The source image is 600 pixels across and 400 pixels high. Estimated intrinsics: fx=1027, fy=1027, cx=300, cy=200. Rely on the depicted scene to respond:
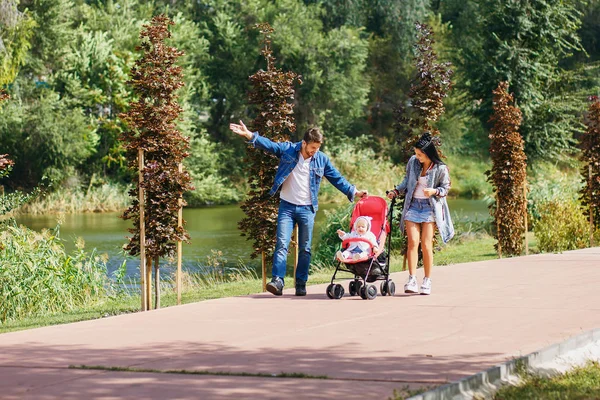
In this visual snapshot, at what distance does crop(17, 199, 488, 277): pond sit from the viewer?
79.0ft

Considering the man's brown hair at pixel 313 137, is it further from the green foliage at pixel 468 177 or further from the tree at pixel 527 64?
the green foliage at pixel 468 177

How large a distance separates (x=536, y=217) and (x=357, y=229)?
14.6 metres

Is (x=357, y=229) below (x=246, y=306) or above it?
above

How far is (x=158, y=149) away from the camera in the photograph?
12.5 m

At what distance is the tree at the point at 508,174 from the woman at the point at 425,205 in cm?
678

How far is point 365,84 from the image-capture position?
61.4 metres

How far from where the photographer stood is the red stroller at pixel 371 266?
11.8 metres

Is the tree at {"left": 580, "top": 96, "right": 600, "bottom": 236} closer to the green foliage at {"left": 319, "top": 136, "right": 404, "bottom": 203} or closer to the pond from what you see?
the pond

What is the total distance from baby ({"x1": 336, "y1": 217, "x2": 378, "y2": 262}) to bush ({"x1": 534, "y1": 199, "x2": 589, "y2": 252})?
9144mm

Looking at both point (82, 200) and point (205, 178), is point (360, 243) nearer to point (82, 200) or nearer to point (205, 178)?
point (82, 200)

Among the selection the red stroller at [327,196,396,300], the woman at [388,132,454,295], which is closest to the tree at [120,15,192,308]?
the red stroller at [327,196,396,300]

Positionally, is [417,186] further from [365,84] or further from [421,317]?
[365,84]

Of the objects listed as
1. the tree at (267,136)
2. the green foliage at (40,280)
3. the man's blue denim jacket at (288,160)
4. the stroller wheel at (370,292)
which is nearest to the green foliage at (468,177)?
the green foliage at (40,280)

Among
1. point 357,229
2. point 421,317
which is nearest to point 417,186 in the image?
point 357,229
